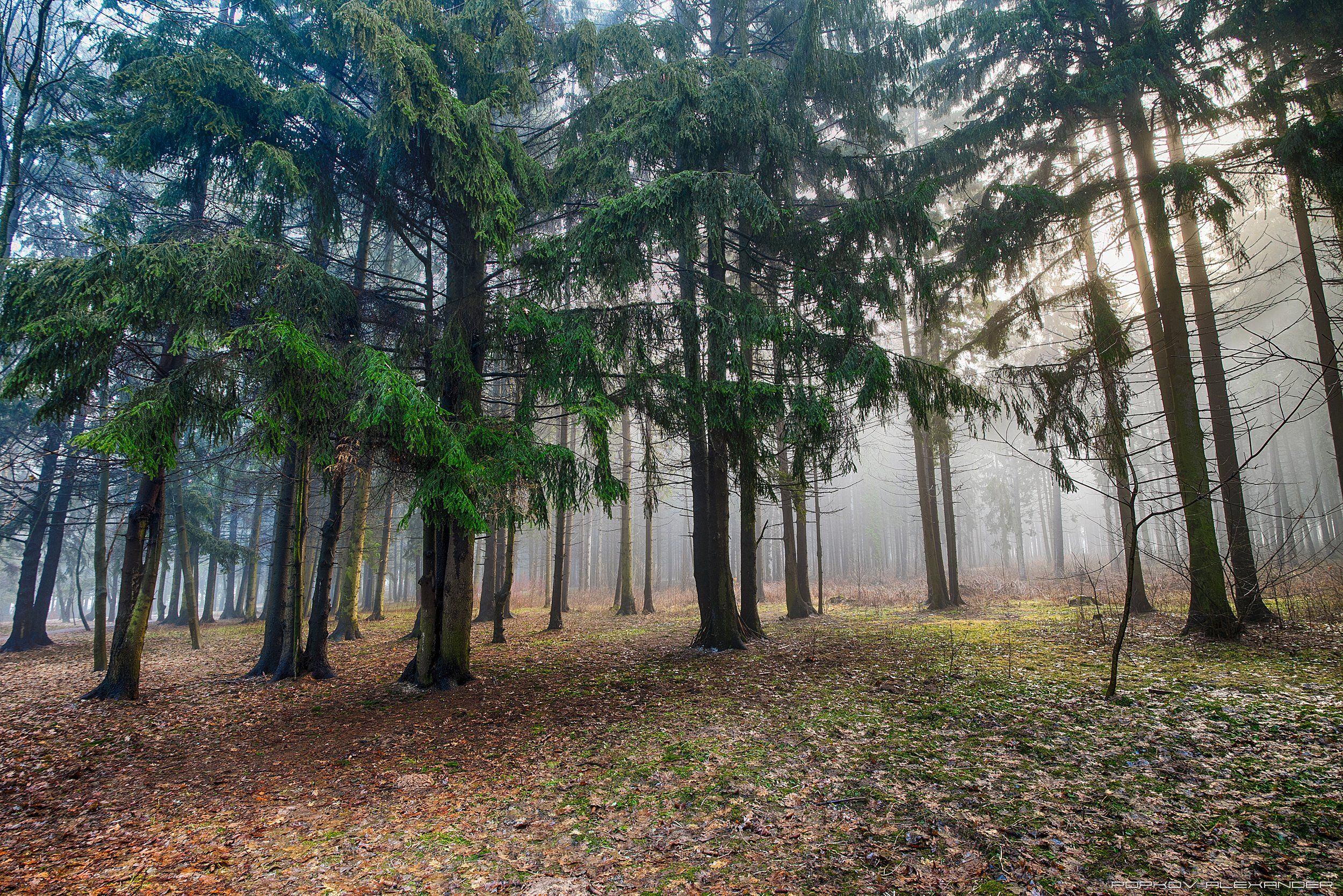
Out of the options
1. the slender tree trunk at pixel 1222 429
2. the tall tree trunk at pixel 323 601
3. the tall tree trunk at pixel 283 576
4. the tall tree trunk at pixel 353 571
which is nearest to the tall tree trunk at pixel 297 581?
the tall tree trunk at pixel 283 576

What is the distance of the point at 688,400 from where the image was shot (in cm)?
813

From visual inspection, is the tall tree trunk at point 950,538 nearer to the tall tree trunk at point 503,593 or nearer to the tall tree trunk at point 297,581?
the tall tree trunk at point 503,593

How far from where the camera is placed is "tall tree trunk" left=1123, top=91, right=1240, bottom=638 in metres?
8.23

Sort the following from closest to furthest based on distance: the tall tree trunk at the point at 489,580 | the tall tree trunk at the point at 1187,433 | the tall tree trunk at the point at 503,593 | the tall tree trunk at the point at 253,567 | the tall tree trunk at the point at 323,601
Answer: the tall tree trunk at the point at 1187,433, the tall tree trunk at the point at 323,601, the tall tree trunk at the point at 503,593, the tall tree trunk at the point at 489,580, the tall tree trunk at the point at 253,567

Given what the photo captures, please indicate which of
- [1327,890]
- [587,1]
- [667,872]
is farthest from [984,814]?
[587,1]

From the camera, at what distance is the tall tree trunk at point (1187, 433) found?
8.23 metres

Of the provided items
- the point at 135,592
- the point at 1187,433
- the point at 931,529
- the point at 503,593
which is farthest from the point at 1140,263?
the point at 135,592

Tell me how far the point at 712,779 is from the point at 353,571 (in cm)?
1141

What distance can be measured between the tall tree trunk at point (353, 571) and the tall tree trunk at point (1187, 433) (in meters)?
14.9

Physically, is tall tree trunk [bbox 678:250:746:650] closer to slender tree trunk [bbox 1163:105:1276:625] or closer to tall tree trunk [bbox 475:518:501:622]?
slender tree trunk [bbox 1163:105:1276:625]

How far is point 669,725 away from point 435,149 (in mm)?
7212

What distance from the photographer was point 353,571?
13.1m

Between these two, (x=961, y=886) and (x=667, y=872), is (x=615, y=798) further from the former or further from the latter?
(x=961, y=886)

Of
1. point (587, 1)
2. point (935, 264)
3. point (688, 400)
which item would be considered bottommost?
point (688, 400)
